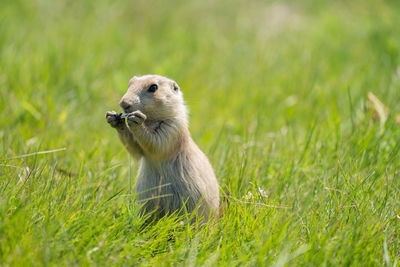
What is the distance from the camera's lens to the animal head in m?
3.33

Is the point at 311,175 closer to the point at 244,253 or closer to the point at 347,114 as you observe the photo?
the point at 244,253

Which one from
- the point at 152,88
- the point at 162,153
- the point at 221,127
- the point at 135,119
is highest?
the point at 152,88

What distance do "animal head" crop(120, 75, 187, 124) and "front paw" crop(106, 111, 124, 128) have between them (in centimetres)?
8

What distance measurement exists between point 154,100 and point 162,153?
0.44 m

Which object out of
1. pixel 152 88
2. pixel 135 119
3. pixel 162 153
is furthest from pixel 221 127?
pixel 135 119

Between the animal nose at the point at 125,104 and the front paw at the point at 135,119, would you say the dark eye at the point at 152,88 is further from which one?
the front paw at the point at 135,119

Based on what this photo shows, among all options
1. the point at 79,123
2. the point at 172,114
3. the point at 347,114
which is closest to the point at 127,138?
the point at 172,114

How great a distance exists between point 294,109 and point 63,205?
391cm

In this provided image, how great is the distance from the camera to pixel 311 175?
380 cm

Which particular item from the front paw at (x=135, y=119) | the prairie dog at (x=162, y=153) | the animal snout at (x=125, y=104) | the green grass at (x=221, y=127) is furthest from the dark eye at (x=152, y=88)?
the green grass at (x=221, y=127)

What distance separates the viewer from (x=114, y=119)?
3.22 metres

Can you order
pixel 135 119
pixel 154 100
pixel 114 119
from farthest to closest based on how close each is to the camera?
pixel 154 100 → pixel 114 119 → pixel 135 119

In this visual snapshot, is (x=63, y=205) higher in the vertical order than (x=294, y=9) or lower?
lower

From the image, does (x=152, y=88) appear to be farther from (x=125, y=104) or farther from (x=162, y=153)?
(x=162, y=153)
